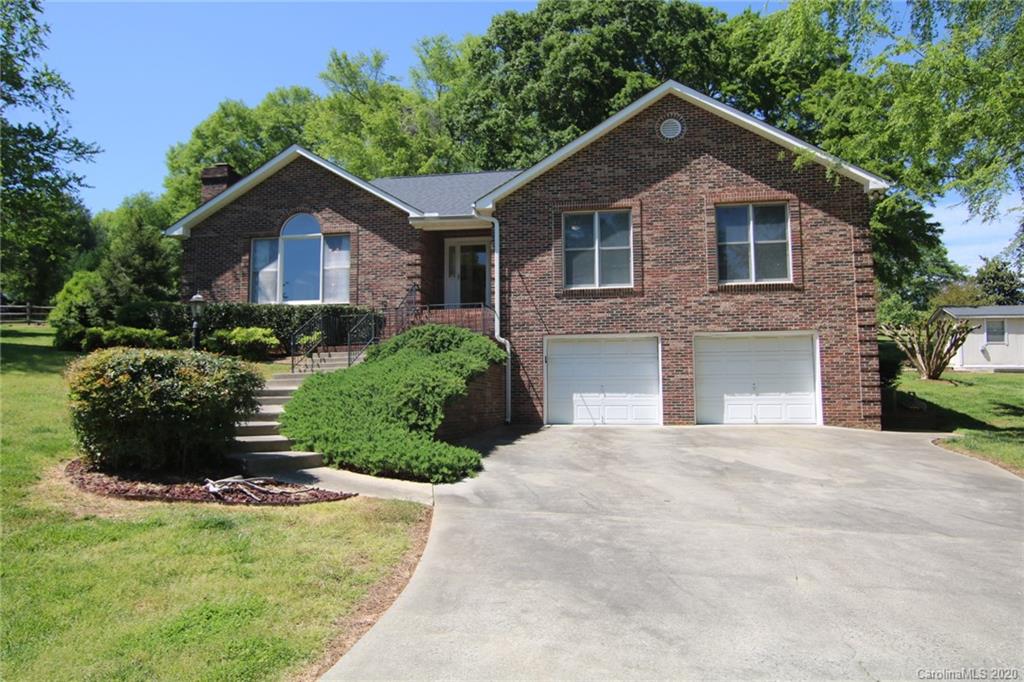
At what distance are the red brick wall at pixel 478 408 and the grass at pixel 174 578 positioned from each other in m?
4.23

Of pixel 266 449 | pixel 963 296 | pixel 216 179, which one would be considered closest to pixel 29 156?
pixel 216 179

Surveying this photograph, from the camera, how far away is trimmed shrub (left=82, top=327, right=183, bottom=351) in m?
14.8

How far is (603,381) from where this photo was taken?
1402 cm

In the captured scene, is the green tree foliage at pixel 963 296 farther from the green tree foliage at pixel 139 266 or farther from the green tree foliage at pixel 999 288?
the green tree foliage at pixel 139 266

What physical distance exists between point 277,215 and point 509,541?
46.7ft

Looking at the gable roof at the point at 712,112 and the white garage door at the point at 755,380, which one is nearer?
the gable roof at the point at 712,112

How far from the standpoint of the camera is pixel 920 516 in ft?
22.4

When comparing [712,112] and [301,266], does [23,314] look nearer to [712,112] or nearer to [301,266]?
[301,266]

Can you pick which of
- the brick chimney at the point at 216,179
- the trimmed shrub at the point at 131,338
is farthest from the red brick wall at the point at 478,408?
the brick chimney at the point at 216,179

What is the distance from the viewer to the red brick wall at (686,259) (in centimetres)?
1334

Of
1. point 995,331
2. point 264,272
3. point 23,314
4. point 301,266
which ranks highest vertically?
point 23,314

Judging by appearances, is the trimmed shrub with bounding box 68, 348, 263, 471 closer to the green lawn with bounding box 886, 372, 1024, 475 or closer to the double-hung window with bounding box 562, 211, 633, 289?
the double-hung window with bounding box 562, 211, 633, 289

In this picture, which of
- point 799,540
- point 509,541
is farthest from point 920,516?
point 509,541

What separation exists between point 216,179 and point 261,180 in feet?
7.68
